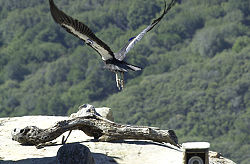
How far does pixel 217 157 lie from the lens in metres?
17.4

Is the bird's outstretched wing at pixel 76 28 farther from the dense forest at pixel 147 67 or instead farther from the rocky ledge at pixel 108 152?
the dense forest at pixel 147 67

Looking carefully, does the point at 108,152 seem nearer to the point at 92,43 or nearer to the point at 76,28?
the point at 92,43

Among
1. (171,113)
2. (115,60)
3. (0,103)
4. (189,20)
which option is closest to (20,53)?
(0,103)

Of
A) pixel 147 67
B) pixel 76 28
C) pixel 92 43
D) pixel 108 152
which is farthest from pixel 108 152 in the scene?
pixel 147 67

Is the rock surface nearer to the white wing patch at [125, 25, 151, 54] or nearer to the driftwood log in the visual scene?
the driftwood log

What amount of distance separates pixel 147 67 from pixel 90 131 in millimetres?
55908

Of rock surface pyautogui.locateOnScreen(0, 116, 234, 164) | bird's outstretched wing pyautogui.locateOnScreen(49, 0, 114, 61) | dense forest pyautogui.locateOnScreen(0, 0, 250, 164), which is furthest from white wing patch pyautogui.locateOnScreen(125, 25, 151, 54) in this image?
dense forest pyautogui.locateOnScreen(0, 0, 250, 164)

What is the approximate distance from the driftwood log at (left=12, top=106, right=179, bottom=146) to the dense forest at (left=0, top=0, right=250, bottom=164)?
34041mm

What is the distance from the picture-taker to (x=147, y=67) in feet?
239

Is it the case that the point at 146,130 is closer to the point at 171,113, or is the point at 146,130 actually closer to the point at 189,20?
the point at 171,113

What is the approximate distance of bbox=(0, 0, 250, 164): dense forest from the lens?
60.8 m

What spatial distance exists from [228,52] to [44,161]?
60409 mm

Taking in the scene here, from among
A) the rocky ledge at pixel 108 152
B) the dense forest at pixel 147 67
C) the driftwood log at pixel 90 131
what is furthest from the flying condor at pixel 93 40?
the dense forest at pixel 147 67

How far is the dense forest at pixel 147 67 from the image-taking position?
6081cm
